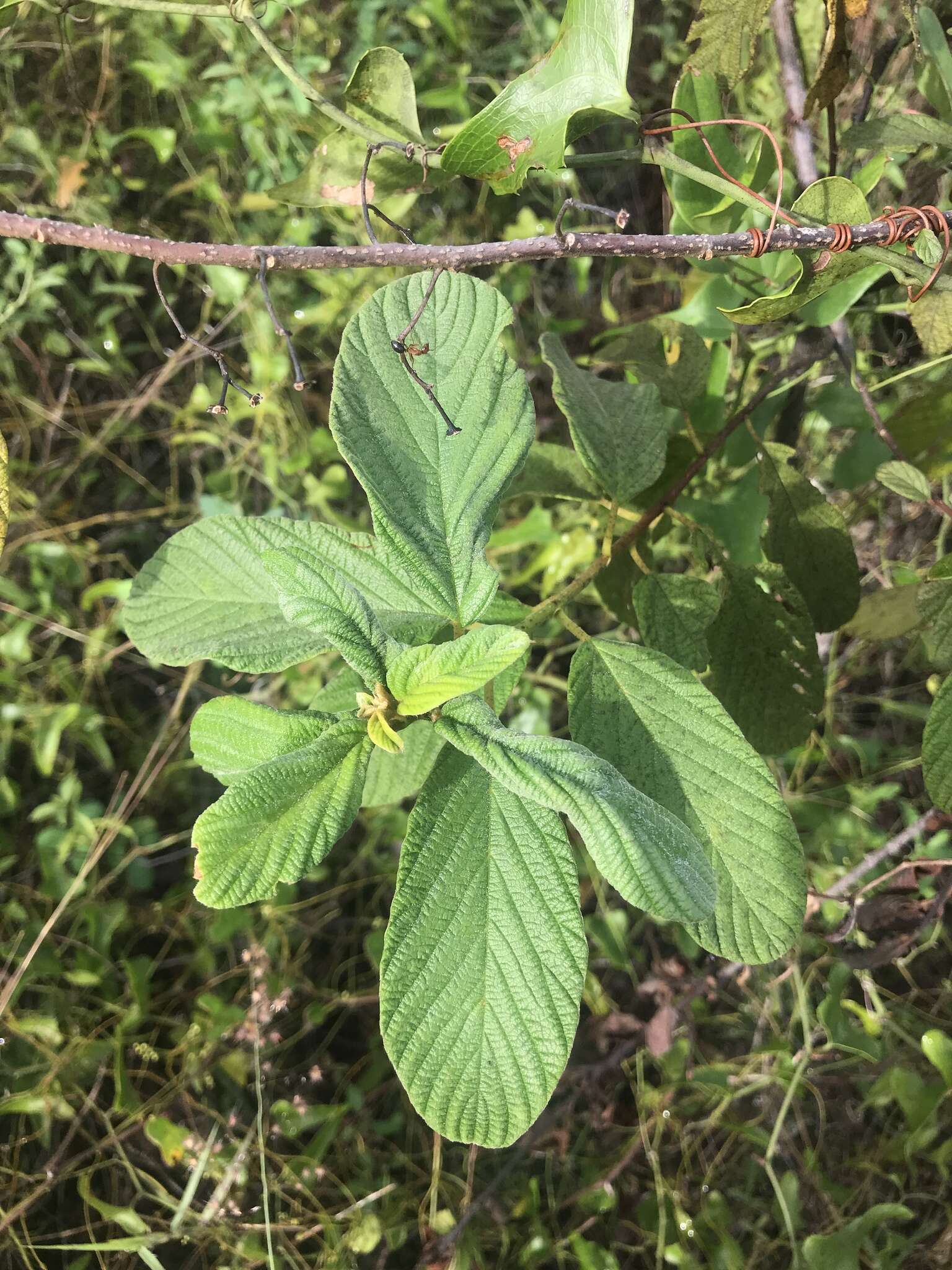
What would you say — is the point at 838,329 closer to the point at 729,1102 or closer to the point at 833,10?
the point at 833,10

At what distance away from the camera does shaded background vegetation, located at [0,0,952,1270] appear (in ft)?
4.86

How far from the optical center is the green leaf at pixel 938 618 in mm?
902

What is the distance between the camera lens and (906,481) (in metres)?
0.97

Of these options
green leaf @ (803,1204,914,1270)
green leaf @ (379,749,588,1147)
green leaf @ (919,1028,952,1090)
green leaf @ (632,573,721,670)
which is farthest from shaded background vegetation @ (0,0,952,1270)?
green leaf @ (379,749,588,1147)

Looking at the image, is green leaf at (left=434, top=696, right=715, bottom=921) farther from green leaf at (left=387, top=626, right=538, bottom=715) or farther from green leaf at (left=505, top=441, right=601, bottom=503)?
green leaf at (left=505, top=441, right=601, bottom=503)

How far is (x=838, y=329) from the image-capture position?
112 cm

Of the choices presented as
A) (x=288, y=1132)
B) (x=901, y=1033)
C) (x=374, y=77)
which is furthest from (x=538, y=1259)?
(x=374, y=77)

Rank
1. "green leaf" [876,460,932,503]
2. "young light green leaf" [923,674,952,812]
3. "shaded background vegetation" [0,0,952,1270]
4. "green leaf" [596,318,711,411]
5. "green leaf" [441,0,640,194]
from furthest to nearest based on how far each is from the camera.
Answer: "shaded background vegetation" [0,0,952,1270] < "green leaf" [596,318,711,411] < "green leaf" [876,460,932,503] < "young light green leaf" [923,674,952,812] < "green leaf" [441,0,640,194]

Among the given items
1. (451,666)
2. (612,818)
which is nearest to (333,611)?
(451,666)

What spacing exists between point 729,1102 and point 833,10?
1.71 m

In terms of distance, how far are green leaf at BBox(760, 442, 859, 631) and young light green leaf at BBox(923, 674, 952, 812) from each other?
240mm

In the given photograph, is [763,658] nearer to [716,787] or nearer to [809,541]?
[809,541]

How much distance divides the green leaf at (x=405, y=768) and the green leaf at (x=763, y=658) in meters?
0.36

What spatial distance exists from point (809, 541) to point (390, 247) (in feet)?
2.04
